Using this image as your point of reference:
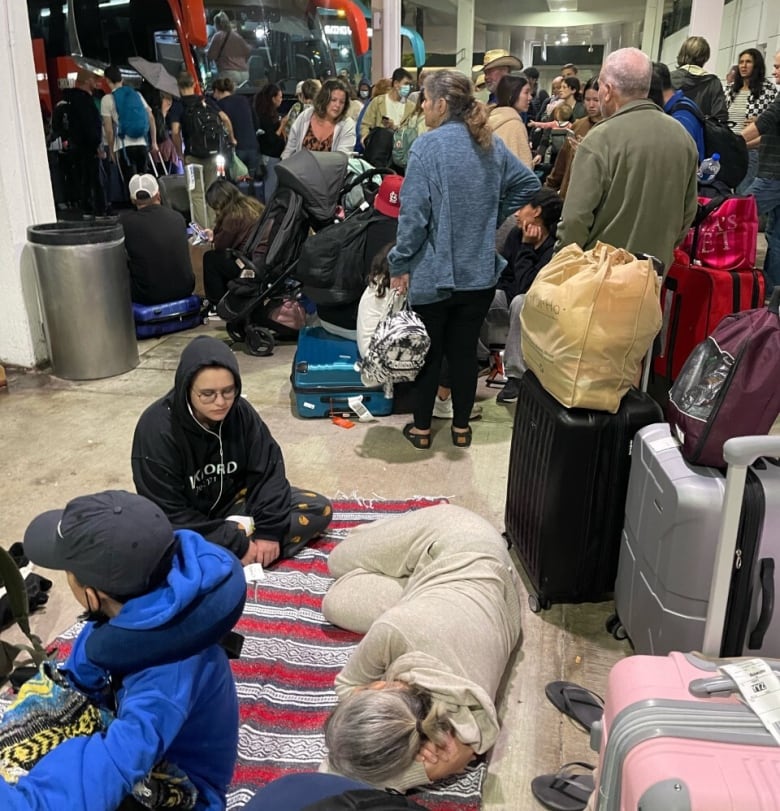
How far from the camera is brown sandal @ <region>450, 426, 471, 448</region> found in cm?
395

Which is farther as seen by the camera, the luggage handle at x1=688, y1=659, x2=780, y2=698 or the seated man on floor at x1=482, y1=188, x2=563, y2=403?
the seated man on floor at x1=482, y1=188, x2=563, y2=403

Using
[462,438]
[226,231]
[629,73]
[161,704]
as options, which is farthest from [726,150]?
[161,704]

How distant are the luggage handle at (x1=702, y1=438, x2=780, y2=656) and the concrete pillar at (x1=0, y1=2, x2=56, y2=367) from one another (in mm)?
4549

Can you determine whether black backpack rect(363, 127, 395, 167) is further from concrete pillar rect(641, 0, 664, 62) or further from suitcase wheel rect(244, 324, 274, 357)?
concrete pillar rect(641, 0, 664, 62)

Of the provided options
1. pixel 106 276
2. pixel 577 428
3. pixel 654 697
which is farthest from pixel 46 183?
pixel 654 697

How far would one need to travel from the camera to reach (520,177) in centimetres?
355

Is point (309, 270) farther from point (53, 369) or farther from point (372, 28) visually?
point (372, 28)

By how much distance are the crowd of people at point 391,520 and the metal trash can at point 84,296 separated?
641mm

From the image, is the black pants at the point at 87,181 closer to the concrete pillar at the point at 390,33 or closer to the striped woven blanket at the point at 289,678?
the concrete pillar at the point at 390,33

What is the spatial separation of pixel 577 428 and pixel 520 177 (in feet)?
5.20

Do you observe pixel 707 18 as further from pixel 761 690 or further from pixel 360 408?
pixel 761 690

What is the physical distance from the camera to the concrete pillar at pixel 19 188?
4.56 meters

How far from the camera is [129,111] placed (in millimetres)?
8633

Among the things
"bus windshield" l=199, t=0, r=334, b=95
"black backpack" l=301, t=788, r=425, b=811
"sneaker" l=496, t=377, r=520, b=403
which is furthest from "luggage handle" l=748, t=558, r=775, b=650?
"bus windshield" l=199, t=0, r=334, b=95
